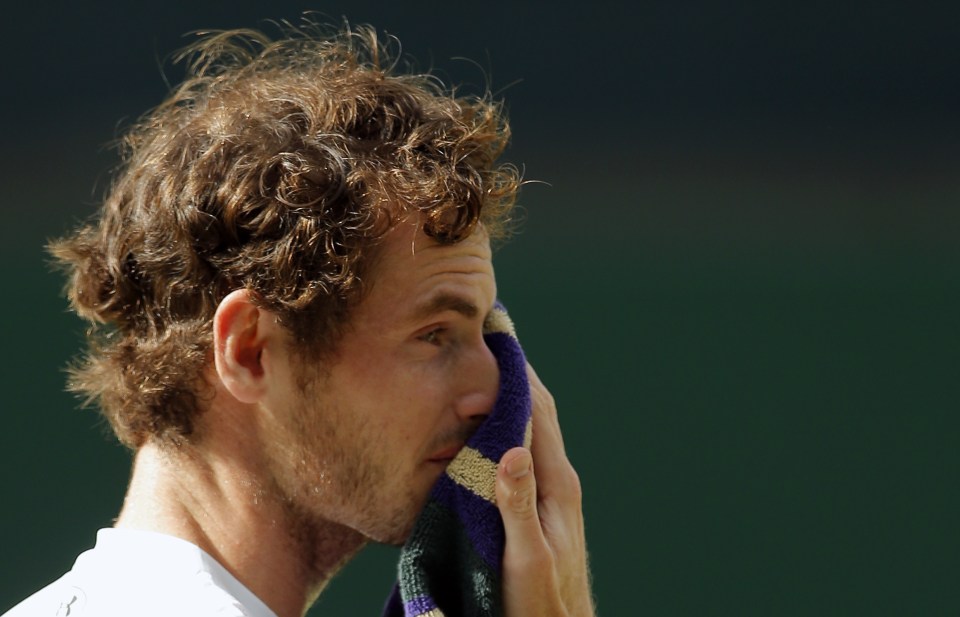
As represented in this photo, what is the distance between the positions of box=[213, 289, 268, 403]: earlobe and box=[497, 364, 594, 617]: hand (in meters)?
0.37

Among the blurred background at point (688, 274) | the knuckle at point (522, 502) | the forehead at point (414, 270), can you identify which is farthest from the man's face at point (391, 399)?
the blurred background at point (688, 274)

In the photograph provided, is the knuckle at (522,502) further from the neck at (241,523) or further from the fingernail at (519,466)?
the neck at (241,523)

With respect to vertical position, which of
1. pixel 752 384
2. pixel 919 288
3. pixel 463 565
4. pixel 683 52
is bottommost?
pixel 463 565

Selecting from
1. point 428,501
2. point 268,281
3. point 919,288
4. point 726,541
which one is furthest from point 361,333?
point 919,288

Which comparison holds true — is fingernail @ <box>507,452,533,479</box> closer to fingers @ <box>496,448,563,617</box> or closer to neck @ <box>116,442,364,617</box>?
fingers @ <box>496,448,563,617</box>

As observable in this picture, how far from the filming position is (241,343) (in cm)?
177

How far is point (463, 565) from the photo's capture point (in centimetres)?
181

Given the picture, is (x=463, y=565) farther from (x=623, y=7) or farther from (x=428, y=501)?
(x=623, y=7)

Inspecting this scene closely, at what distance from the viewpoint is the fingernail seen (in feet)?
5.87

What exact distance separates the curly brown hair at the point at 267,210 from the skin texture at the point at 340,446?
40 mm

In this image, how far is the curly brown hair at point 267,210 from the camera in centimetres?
179

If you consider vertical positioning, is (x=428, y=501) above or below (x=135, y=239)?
below

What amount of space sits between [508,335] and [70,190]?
3193 mm

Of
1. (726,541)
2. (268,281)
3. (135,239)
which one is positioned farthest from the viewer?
(726,541)
